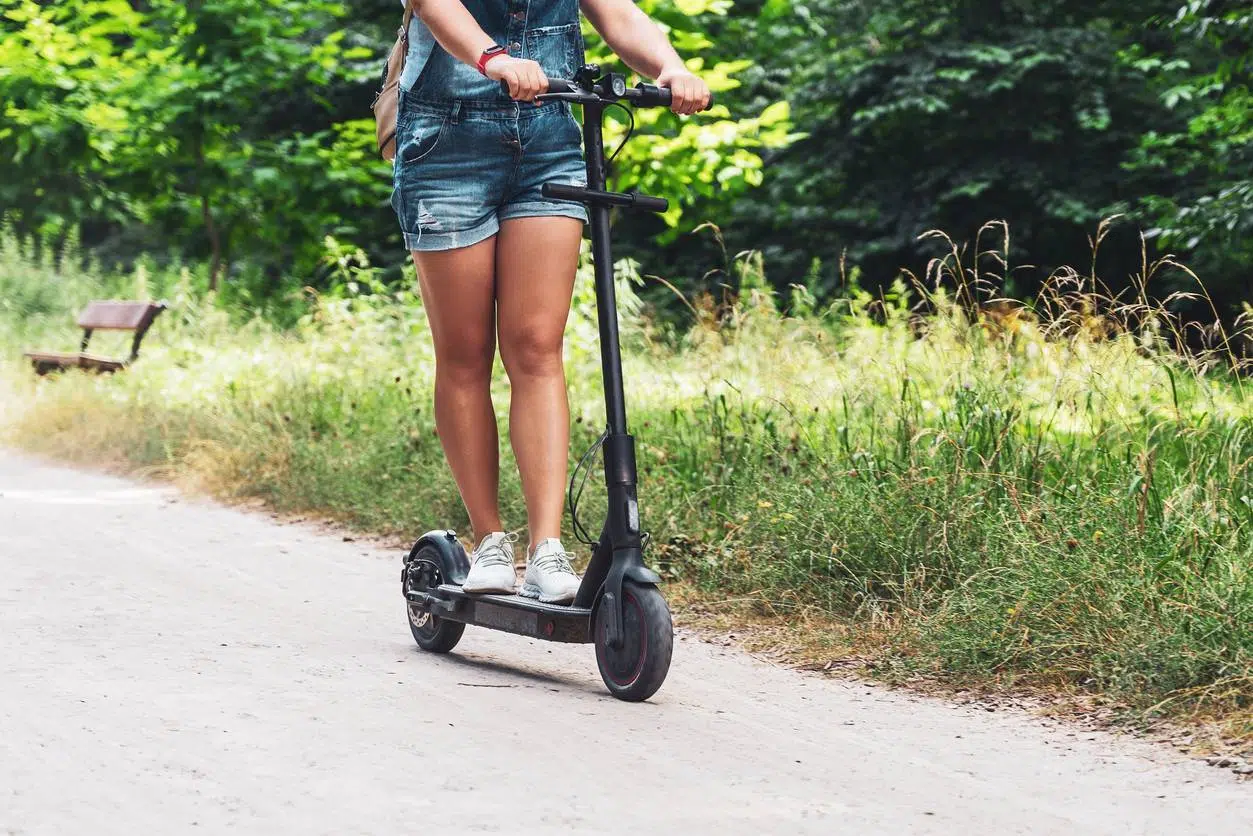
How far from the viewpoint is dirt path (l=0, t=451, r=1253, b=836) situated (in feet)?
9.67

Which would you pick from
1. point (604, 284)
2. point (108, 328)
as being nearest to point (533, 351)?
point (604, 284)

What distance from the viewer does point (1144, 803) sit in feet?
10.4

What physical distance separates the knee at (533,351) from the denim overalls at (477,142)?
11.0 inches

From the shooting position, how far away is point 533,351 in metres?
4.30

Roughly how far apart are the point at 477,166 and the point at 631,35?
584 millimetres

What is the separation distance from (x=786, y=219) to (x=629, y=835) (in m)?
14.9

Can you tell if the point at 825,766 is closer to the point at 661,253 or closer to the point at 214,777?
the point at 214,777

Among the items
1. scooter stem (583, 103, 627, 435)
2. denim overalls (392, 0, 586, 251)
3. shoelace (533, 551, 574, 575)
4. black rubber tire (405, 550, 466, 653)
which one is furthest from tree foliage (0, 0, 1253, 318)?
shoelace (533, 551, 574, 575)

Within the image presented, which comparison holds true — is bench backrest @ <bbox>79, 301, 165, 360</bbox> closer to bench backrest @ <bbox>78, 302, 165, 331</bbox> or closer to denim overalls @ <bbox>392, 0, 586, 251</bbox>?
bench backrest @ <bbox>78, 302, 165, 331</bbox>

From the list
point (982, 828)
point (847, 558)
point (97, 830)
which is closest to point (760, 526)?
point (847, 558)

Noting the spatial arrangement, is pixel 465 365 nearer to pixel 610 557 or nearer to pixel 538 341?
pixel 538 341

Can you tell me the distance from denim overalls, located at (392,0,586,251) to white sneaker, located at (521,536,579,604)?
832 mm

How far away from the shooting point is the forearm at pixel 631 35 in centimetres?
434

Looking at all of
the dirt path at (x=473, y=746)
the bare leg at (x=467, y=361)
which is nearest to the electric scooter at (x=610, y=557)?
the dirt path at (x=473, y=746)
